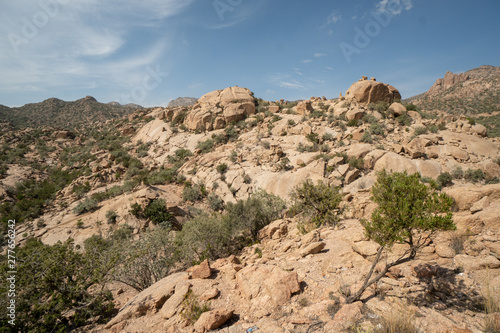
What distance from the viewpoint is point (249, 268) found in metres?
7.45

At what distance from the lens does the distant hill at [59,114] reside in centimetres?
5681

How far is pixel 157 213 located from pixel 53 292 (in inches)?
347

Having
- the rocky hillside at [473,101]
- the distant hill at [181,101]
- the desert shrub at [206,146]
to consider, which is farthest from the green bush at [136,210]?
the distant hill at [181,101]

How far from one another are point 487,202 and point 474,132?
67.3 feet

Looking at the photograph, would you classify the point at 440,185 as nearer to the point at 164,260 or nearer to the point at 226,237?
the point at 226,237

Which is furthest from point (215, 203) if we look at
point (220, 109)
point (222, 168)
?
point (220, 109)

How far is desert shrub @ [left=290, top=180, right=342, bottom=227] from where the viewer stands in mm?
11578

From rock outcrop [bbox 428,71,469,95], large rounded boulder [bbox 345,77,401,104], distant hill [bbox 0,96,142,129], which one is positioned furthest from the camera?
rock outcrop [bbox 428,71,469,95]

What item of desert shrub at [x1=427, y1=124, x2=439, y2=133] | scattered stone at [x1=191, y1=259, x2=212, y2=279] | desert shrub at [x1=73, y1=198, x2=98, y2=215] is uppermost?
desert shrub at [x1=73, y1=198, x2=98, y2=215]

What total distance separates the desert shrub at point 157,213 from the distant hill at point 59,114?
57418mm

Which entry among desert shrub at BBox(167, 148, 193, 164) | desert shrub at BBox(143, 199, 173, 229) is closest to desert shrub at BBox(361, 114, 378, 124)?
desert shrub at BBox(167, 148, 193, 164)

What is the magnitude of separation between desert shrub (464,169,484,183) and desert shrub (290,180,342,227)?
12.4 meters

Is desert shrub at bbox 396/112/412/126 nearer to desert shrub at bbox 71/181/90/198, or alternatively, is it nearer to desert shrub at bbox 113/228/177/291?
desert shrub at bbox 113/228/177/291

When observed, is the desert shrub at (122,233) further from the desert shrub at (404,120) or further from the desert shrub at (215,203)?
the desert shrub at (404,120)
